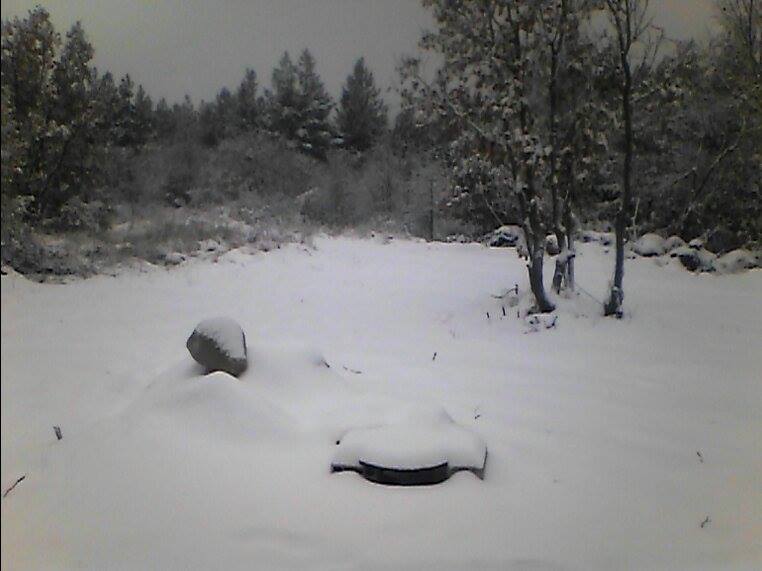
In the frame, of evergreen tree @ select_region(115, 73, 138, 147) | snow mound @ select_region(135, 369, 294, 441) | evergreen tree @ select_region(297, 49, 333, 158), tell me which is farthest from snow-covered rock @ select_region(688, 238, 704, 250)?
evergreen tree @ select_region(115, 73, 138, 147)

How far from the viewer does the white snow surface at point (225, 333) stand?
1850 millimetres

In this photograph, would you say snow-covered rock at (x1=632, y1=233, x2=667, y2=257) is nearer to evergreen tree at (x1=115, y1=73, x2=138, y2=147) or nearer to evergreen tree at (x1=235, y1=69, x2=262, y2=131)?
evergreen tree at (x1=235, y1=69, x2=262, y2=131)

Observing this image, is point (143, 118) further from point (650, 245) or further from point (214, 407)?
point (650, 245)

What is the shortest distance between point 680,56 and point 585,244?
2.58 ft

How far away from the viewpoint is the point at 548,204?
8.47 feet

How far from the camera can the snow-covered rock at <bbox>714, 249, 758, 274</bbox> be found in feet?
7.51

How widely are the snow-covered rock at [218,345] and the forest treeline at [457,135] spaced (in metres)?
0.41

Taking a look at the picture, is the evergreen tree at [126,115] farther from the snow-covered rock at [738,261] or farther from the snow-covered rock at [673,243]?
the snow-covered rock at [738,261]

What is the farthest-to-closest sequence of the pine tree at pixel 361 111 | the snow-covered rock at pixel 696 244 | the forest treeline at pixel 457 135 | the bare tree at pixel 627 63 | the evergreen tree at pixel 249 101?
1. the bare tree at pixel 627 63
2. the snow-covered rock at pixel 696 244
3. the pine tree at pixel 361 111
4. the evergreen tree at pixel 249 101
5. the forest treeline at pixel 457 135

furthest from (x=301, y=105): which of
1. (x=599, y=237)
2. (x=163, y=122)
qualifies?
(x=599, y=237)

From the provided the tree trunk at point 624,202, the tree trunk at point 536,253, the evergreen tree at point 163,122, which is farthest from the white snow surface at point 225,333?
the tree trunk at point 624,202

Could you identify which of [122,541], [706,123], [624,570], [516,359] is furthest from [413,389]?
[706,123]

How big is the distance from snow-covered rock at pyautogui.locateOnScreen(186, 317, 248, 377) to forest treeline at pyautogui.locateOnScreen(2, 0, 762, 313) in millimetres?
415

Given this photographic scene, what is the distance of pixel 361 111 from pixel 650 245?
1.32m
